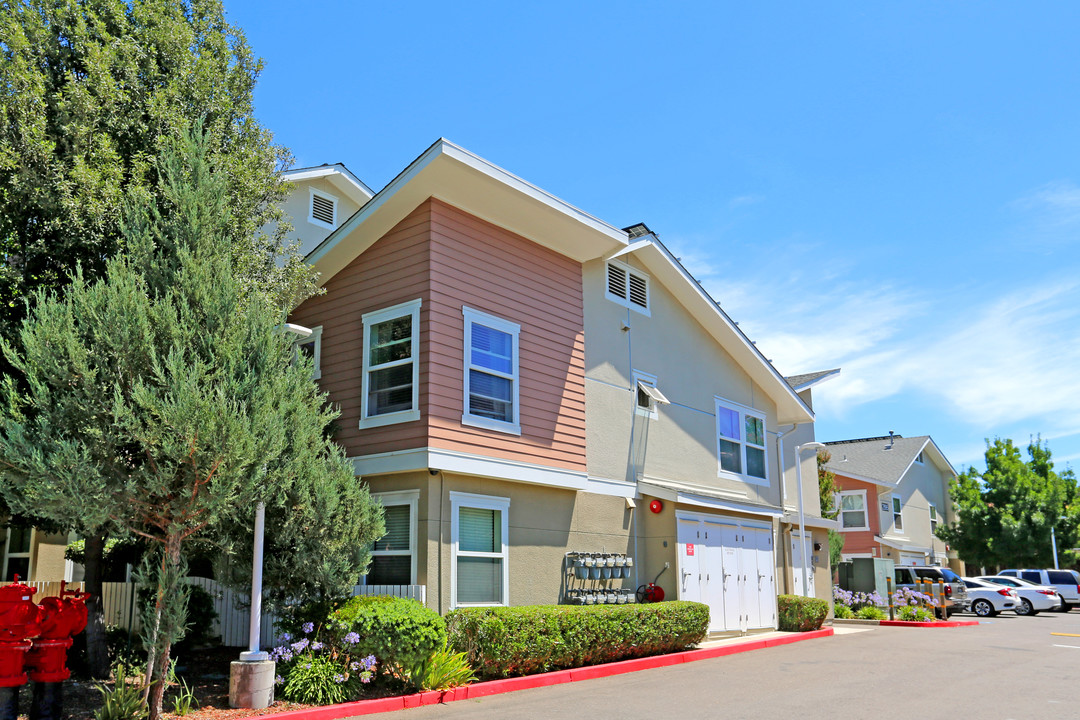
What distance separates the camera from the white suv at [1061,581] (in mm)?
36156

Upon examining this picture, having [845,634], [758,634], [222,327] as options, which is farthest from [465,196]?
[845,634]

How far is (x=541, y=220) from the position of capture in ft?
51.6

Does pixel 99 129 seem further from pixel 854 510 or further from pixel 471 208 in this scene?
pixel 854 510

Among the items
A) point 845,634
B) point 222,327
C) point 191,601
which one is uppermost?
point 222,327

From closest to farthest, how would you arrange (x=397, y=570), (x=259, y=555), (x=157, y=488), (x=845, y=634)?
(x=157, y=488), (x=259, y=555), (x=397, y=570), (x=845, y=634)

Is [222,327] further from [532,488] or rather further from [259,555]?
[532,488]

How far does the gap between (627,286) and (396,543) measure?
25.7ft

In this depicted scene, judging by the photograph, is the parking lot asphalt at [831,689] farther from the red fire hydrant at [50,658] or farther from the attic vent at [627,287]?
the attic vent at [627,287]

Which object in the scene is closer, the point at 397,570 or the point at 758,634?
the point at 397,570

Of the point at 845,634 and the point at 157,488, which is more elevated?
the point at 157,488

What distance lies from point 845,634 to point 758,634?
2918 millimetres

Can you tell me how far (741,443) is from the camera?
2170cm

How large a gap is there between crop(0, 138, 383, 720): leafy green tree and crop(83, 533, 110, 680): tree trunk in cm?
196

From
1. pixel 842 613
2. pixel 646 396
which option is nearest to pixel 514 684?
pixel 646 396
